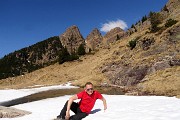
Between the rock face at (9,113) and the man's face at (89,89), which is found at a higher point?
the man's face at (89,89)

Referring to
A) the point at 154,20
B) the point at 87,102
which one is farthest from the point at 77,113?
the point at 154,20

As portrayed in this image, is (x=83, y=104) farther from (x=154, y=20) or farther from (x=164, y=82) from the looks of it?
(x=154, y=20)

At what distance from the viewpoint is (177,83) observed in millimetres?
27672

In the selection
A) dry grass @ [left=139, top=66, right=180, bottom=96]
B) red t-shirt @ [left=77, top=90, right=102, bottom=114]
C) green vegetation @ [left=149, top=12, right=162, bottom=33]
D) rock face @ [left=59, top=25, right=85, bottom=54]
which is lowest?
red t-shirt @ [left=77, top=90, right=102, bottom=114]

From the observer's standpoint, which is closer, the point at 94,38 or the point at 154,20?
the point at 154,20

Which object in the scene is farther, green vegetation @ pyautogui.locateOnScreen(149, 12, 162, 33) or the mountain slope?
green vegetation @ pyautogui.locateOnScreen(149, 12, 162, 33)

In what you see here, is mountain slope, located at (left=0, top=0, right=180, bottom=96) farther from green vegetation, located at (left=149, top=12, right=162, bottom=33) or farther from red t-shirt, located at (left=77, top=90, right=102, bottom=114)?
red t-shirt, located at (left=77, top=90, right=102, bottom=114)

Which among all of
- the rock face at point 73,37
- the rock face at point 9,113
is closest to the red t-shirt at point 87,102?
the rock face at point 9,113

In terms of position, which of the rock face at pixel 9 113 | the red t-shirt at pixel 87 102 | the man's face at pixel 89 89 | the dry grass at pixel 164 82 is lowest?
the rock face at pixel 9 113

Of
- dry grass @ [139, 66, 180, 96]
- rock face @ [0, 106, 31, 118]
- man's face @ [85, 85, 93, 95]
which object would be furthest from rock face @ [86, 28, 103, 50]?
man's face @ [85, 85, 93, 95]

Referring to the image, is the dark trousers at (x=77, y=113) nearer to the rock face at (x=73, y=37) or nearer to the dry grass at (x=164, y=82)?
the dry grass at (x=164, y=82)

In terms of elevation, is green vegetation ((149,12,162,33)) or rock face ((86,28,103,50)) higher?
rock face ((86,28,103,50))

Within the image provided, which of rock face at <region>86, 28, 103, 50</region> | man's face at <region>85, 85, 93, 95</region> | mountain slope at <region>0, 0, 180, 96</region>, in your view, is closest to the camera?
man's face at <region>85, 85, 93, 95</region>

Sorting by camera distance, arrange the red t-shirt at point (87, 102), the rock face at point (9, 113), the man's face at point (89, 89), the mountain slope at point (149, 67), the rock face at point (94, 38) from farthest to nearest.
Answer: the rock face at point (94, 38) < the mountain slope at point (149, 67) < the rock face at point (9, 113) < the red t-shirt at point (87, 102) < the man's face at point (89, 89)
